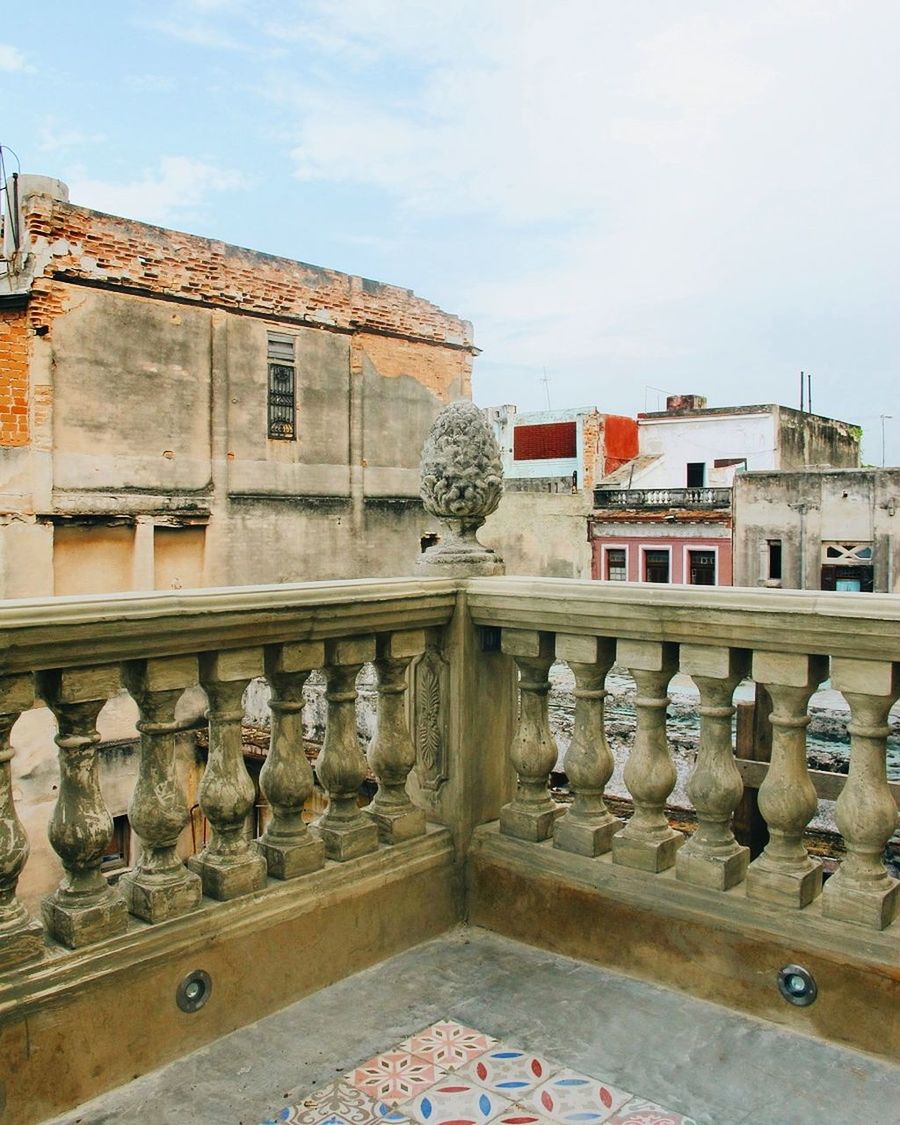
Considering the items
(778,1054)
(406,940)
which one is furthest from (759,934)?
(406,940)

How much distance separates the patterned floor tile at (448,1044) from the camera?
106 inches

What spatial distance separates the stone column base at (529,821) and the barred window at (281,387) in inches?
648

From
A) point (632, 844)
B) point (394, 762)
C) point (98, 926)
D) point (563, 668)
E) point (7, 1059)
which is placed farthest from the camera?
point (563, 668)

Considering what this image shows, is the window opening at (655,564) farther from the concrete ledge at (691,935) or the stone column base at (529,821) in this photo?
the concrete ledge at (691,935)

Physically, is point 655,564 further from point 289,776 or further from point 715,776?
point 289,776

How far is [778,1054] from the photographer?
2.70 meters

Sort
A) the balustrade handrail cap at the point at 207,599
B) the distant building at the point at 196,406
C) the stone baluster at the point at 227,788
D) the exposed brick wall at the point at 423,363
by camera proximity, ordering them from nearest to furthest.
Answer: the balustrade handrail cap at the point at 207,599, the stone baluster at the point at 227,788, the distant building at the point at 196,406, the exposed brick wall at the point at 423,363

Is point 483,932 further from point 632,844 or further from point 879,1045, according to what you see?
point 879,1045

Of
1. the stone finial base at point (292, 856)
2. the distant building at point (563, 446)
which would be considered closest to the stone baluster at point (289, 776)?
the stone finial base at point (292, 856)

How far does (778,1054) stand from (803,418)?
37.7 metres

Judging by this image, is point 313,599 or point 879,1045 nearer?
point 879,1045

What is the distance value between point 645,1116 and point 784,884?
78 centimetres

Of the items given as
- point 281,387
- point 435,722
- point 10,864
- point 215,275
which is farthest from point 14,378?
point 10,864

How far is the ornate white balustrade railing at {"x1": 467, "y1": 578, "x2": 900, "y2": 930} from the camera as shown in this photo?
2740 mm
